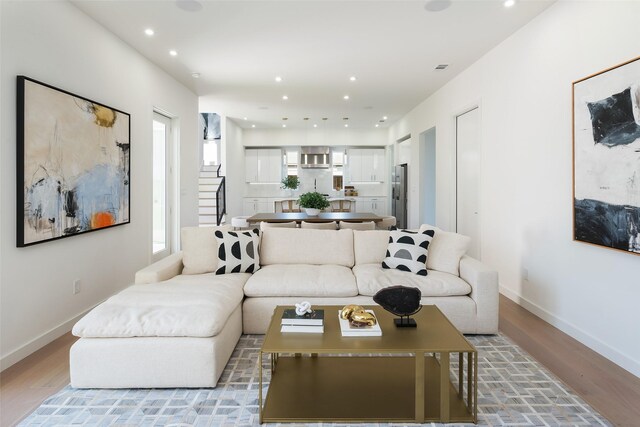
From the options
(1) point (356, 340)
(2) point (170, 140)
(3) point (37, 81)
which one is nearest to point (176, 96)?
(2) point (170, 140)

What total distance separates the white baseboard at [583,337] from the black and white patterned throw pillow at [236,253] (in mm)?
2752

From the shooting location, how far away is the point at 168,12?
3510mm

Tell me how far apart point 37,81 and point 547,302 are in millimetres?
4749

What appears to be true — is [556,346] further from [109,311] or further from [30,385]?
[30,385]

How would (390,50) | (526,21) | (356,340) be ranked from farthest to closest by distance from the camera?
(390,50), (526,21), (356,340)

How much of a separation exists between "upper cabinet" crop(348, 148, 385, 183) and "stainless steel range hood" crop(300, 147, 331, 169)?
744 millimetres

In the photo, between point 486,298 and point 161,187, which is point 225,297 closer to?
point 486,298

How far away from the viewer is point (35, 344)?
2.86 meters

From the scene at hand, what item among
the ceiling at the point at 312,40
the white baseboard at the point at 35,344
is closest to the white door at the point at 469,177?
the ceiling at the point at 312,40

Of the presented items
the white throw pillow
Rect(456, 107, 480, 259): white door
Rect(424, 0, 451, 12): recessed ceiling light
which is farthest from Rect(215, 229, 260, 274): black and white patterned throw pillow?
Rect(456, 107, 480, 259): white door

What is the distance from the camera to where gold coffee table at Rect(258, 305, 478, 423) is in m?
1.88

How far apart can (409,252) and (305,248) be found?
1.05m

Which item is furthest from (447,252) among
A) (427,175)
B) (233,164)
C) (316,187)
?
(316,187)

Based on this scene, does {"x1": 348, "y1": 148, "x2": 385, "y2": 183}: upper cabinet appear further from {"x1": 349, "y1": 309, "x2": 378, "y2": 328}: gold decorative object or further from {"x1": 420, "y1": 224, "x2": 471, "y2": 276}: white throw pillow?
{"x1": 349, "y1": 309, "x2": 378, "y2": 328}: gold decorative object
